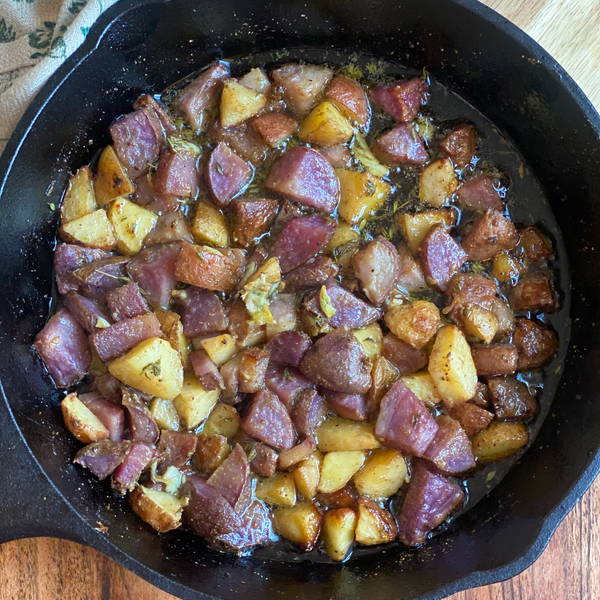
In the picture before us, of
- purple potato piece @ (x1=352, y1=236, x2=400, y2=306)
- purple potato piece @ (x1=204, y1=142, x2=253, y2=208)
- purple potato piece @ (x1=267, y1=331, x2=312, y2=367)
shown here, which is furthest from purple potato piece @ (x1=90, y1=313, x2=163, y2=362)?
purple potato piece @ (x1=352, y1=236, x2=400, y2=306)

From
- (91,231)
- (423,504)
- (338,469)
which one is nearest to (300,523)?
(338,469)

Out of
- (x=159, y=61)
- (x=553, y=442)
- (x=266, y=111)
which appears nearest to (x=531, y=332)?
(x=553, y=442)

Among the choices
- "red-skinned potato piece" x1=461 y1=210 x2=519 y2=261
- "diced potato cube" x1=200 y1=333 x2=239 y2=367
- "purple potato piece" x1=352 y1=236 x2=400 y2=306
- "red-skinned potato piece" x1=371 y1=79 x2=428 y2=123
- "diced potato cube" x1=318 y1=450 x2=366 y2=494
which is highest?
"red-skinned potato piece" x1=371 y1=79 x2=428 y2=123

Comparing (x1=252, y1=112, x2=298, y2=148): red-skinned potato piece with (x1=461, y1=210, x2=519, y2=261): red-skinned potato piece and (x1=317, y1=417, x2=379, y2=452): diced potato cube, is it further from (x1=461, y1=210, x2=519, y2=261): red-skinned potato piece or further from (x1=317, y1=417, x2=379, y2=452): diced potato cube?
(x1=317, y1=417, x2=379, y2=452): diced potato cube

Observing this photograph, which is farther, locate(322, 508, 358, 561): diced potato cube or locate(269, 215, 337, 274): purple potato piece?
locate(269, 215, 337, 274): purple potato piece

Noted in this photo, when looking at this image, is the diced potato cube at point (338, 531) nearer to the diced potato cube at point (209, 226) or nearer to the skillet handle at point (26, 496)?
the skillet handle at point (26, 496)

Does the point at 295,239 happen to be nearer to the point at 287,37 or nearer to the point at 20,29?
the point at 287,37
